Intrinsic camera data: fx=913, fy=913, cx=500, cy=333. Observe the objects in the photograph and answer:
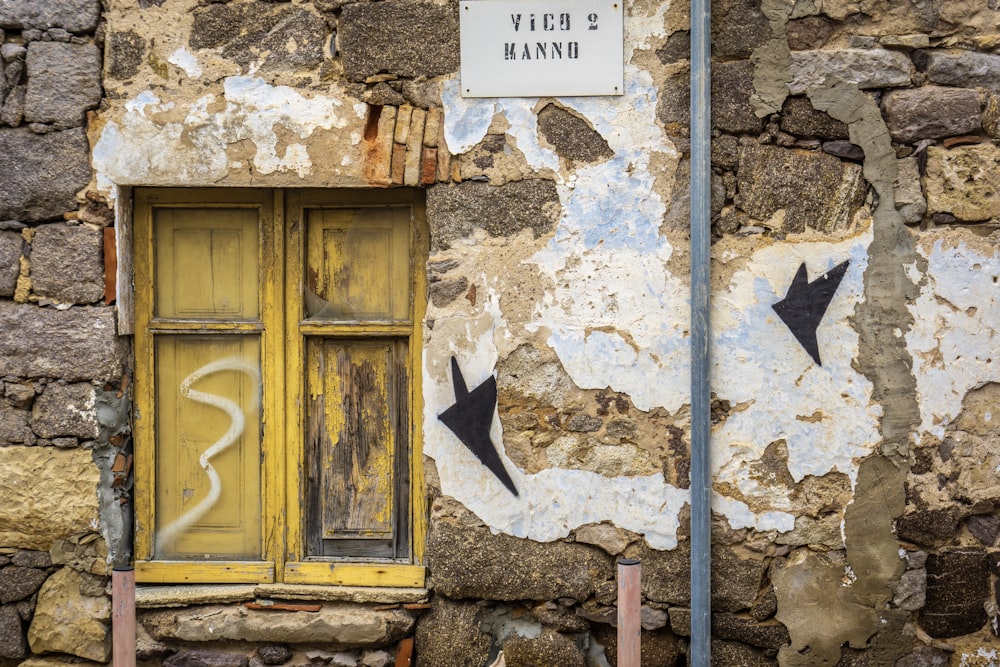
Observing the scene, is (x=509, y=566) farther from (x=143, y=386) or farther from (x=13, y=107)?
(x=13, y=107)

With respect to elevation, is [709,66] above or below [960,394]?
above

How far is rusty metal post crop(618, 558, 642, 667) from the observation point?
236 centimetres

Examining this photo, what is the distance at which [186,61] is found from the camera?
2.88 m

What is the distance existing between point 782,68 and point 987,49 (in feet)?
2.01

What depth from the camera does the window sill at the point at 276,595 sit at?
2934 mm

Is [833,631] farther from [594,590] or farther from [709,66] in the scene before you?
[709,66]

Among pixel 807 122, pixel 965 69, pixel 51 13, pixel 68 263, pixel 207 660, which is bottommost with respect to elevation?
pixel 207 660

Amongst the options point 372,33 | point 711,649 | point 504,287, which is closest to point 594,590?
point 711,649

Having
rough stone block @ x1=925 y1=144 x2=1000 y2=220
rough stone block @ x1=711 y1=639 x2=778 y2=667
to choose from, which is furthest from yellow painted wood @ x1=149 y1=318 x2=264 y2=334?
rough stone block @ x1=925 y1=144 x2=1000 y2=220

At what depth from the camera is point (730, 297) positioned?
9.15 feet

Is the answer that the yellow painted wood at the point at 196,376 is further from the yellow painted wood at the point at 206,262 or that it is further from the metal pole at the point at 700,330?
the metal pole at the point at 700,330

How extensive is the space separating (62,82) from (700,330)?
2.14 m

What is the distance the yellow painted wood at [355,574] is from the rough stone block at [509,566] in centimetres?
14

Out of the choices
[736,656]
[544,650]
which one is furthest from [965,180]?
[544,650]
